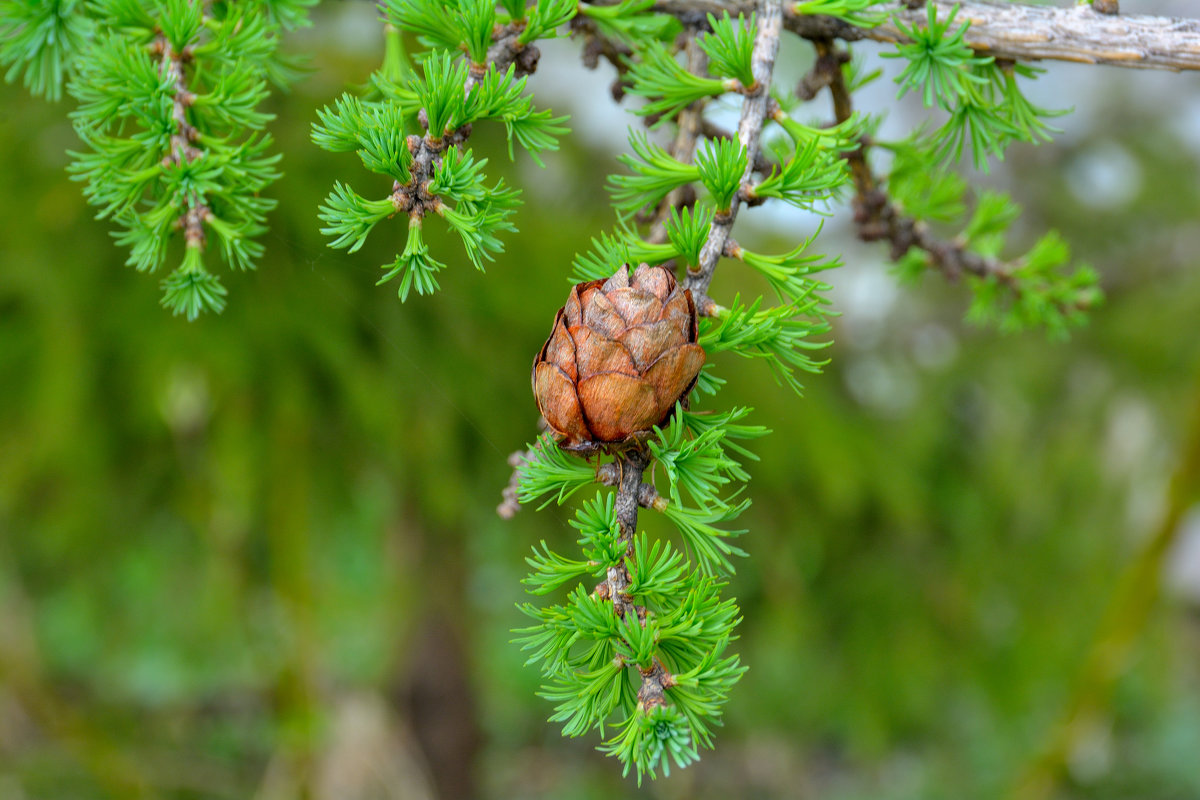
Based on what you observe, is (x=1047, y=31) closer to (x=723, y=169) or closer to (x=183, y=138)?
(x=723, y=169)

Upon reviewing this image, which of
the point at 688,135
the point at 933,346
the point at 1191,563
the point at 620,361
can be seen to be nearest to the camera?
the point at 620,361

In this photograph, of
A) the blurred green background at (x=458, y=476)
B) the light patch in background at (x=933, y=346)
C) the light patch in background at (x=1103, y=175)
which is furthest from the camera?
the light patch in background at (x=1103, y=175)

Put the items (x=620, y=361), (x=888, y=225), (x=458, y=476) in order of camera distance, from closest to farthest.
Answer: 1. (x=620, y=361)
2. (x=888, y=225)
3. (x=458, y=476)

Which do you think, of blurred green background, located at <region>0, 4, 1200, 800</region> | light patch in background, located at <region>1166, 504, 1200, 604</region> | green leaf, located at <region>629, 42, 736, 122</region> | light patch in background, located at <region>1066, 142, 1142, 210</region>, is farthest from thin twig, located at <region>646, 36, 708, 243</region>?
light patch in background, located at <region>1166, 504, 1200, 604</region>

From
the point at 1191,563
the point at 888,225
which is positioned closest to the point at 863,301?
the point at 888,225

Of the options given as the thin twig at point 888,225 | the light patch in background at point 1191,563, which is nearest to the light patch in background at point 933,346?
the thin twig at point 888,225

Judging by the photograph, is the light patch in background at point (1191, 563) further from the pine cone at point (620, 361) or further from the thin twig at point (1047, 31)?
the pine cone at point (620, 361)
